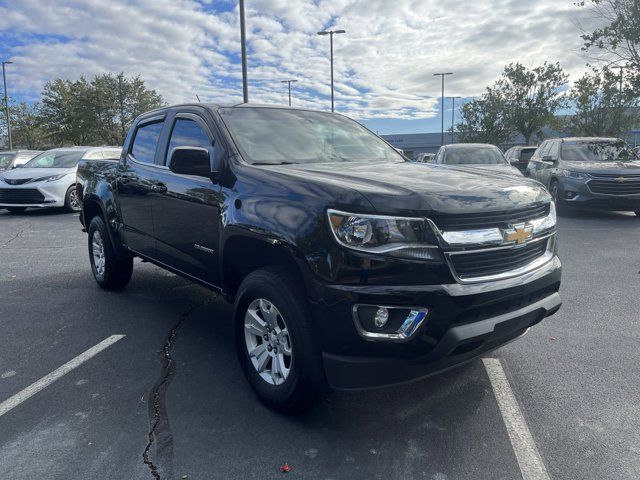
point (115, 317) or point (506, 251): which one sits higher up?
point (506, 251)

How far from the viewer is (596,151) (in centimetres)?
1197

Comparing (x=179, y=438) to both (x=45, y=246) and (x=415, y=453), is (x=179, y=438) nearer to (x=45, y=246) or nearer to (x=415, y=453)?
(x=415, y=453)

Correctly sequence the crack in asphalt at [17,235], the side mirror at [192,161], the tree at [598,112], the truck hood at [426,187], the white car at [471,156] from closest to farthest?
1. the truck hood at [426,187]
2. the side mirror at [192,161]
3. the crack in asphalt at [17,235]
4. the white car at [471,156]
5. the tree at [598,112]

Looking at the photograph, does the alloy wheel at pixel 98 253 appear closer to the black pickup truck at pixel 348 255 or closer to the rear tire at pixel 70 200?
the black pickup truck at pixel 348 255

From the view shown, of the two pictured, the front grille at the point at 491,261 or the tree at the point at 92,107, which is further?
the tree at the point at 92,107

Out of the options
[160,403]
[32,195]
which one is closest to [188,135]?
[160,403]

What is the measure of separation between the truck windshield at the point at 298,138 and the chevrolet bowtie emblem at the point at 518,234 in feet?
4.86

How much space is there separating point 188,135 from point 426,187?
2213mm

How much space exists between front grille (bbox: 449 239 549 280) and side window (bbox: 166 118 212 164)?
2.09 metres

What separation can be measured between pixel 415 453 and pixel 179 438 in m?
1.27

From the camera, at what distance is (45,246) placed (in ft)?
29.8

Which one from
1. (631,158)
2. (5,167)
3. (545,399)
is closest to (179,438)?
(545,399)

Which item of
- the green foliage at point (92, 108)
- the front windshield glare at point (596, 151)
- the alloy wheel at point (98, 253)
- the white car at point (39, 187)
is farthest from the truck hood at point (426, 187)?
the green foliage at point (92, 108)

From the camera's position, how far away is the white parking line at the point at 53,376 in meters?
3.29
